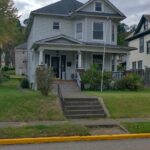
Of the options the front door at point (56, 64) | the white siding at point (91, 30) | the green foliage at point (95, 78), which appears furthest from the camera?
the white siding at point (91, 30)

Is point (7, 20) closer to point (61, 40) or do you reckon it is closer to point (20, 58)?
point (61, 40)

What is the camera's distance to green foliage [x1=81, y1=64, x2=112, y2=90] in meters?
28.9

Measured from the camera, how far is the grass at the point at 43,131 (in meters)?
13.2

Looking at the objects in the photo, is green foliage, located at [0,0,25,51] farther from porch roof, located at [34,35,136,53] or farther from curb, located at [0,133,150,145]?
curb, located at [0,133,150,145]

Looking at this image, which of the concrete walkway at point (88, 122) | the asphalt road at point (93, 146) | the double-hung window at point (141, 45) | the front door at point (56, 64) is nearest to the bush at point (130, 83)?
the front door at point (56, 64)

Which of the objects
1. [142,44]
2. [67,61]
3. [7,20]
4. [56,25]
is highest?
[7,20]

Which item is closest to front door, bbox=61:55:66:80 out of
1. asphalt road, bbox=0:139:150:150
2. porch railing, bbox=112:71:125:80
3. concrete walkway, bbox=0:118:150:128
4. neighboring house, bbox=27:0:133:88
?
neighboring house, bbox=27:0:133:88

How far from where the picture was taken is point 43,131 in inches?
537

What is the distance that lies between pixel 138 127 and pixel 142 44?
3481 cm

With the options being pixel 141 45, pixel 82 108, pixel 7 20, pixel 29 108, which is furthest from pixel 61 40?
pixel 141 45

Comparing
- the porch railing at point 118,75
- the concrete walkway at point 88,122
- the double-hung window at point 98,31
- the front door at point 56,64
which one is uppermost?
the double-hung window at point 98,31

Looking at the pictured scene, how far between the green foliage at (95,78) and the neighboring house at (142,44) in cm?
1634

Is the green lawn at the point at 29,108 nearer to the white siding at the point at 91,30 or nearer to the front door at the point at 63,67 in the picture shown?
the front door at the point at 63,67

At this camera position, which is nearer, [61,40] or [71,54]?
[61,40]
